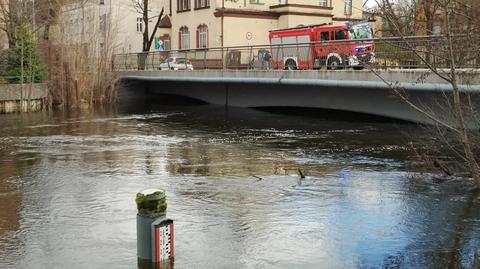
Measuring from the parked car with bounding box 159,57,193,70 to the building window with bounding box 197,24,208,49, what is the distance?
1194cm

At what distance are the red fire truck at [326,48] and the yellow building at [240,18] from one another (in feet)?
37.2

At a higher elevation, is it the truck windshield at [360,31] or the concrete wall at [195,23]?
the concrete wall at [195,23]

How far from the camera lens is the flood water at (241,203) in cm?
807

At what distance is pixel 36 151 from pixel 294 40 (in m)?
22.2

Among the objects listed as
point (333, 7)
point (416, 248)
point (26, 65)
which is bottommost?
point (416, 248)

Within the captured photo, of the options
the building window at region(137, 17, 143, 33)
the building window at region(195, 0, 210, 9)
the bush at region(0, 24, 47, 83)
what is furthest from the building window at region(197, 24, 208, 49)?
the bush at region(0, 24, 47, 83)

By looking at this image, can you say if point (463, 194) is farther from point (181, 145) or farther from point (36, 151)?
point (36, 151)

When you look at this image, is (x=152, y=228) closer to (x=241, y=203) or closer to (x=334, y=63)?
(x=241, y=203)

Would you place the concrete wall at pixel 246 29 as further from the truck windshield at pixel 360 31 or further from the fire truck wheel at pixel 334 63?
the fire truck wheel at pixel 334 63

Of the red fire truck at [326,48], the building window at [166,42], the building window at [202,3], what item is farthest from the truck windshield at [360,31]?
the building window at [166,42]

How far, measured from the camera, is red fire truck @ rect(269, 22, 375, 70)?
2249 cm

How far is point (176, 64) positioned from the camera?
37.4m

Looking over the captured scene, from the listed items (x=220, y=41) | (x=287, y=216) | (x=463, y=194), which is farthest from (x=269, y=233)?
(x=220, y=41)

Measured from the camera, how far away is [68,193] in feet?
39.8
